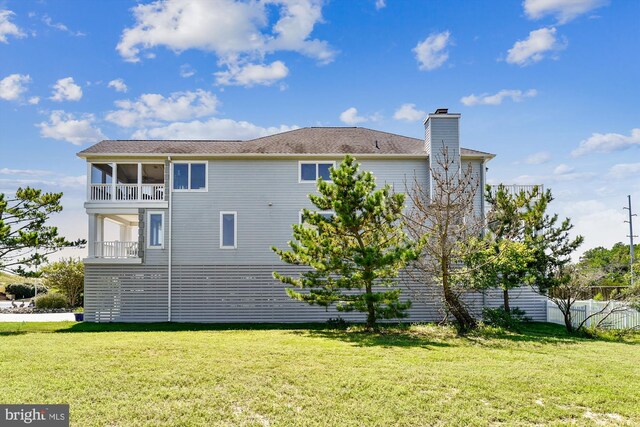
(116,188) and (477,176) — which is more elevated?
(477,176)

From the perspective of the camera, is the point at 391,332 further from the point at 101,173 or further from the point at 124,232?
the point at 124,232

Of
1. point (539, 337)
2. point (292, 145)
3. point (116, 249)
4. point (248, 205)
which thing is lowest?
point (539, 337)

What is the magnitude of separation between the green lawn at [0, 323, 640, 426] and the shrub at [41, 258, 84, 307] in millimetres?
16003

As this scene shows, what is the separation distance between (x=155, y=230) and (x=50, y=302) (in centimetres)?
1116

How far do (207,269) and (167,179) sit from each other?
400 centimetres

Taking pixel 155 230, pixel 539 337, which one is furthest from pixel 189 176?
pixel 539 337

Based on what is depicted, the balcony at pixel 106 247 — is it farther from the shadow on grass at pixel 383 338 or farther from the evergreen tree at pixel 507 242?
the evergreen tree at pixel 507 242

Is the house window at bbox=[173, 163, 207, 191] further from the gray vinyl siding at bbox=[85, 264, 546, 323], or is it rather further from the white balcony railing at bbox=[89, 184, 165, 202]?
the gray vinyl siding at bbox=[85, 264, 546, 323]

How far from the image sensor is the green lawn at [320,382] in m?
6.31

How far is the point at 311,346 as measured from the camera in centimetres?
1140

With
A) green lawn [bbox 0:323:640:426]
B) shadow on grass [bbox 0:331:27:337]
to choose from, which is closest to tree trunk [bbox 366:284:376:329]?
green lawn [bbox 0:323:640:426]

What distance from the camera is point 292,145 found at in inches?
Result: 792

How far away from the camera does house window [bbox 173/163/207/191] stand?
19234 mm

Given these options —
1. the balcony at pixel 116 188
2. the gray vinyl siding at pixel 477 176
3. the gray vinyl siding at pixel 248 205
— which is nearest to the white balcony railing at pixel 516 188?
the gray vinyl siding at pixel 477 176
